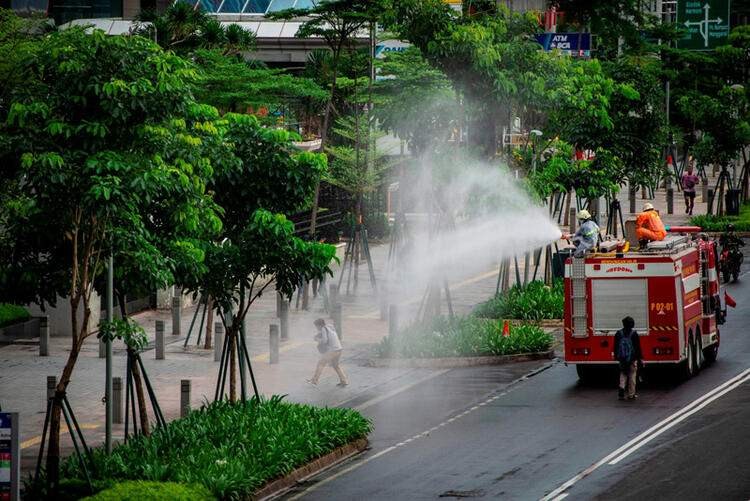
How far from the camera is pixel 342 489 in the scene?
24.4m

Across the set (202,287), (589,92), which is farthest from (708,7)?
(202,287)

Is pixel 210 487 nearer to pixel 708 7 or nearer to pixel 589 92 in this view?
pixel 589 92

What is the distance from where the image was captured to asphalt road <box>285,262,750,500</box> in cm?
2406

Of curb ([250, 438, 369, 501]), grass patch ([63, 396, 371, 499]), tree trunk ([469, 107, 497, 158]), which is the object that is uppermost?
tree trunk ([469, 107, 497, 158])

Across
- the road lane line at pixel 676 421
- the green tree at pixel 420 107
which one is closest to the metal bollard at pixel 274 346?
the green tree at pixel 420 107

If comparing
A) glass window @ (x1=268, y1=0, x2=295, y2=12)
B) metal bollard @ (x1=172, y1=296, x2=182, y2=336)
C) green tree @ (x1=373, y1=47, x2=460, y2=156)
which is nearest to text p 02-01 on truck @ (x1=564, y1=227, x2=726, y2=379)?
green tree @ (x1=373, y1=47, x2=460, y2=156)

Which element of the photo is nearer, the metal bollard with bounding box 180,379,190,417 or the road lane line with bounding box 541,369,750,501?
the road lane line with bounding box 541,369,750,501

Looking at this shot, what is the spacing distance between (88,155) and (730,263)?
30037 mm

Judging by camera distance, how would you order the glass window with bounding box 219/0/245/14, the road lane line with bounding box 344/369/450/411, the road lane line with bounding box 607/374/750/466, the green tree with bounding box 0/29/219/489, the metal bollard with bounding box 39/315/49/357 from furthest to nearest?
the glass window with bounding box 219/0/245/14 < the metal bollard with bounding box 39/315/49/357 < the road lane line with bounding box 344/369/450/411 < the road lane line with bounding box 607/374/750/466 < the green tree with bounding box 0/29/219/489

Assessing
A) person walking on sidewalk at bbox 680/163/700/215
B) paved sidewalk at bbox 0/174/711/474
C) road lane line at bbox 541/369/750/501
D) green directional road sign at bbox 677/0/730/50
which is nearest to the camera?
road lane line at bbox 541/369/750/501

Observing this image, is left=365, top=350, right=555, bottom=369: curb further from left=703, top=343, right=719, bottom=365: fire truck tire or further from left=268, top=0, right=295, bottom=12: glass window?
left=268, top=0, right=295, bottom=12: glass window

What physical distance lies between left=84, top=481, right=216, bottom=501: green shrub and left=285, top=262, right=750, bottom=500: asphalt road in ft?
6.78

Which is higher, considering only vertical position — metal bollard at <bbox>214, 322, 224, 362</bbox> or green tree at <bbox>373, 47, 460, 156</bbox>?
green tree at <bbox>373, 47, 460, 156</bbox>

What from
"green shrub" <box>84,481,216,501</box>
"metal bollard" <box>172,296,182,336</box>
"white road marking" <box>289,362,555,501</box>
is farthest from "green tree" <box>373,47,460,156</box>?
"green shrub" <box>84,481,216,501</box>
